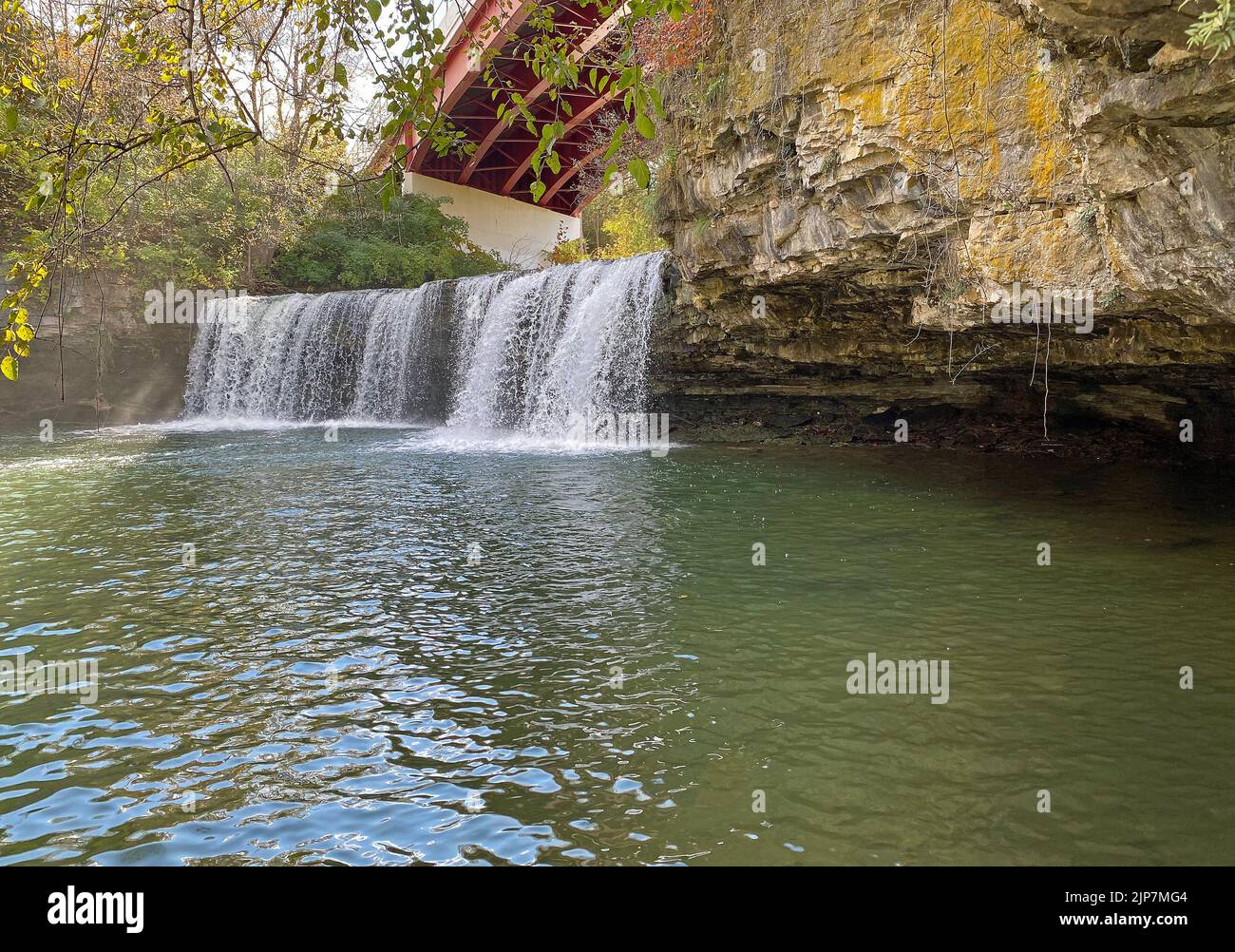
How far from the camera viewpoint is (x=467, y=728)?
13.9 feet

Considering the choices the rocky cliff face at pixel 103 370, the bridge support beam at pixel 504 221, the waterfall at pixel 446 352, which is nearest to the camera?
the waterfall at pixel 446 352

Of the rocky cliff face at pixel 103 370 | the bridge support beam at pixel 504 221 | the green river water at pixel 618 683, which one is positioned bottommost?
the green river water at pixel 618 683

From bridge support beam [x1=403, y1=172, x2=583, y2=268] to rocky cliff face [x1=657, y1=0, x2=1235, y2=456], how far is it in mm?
21015

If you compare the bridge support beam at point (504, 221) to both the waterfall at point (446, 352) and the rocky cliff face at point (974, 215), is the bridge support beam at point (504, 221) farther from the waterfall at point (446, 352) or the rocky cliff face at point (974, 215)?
the rocky cliff face at point (974, 215)

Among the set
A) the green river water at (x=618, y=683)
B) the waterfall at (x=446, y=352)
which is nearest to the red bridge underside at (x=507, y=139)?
the waterfall at (x=446, y=352)

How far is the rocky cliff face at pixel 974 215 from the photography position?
522 cm

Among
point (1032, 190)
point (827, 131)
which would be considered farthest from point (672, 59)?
point (1032, 190)

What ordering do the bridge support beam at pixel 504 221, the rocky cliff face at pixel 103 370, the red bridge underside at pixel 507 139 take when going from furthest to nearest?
1. the bridge support beam at pixel 504 221
2. the red bridge underside at pixel 507 139
3. the rocky cliff face at pixel 103 370

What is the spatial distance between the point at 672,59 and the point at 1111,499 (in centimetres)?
712

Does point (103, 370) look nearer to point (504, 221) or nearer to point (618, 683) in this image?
point (504, 221)

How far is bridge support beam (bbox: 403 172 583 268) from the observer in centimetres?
3259

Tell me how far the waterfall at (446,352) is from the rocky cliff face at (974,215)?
1.77 meters

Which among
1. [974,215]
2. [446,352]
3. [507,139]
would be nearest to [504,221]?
[507,139]
